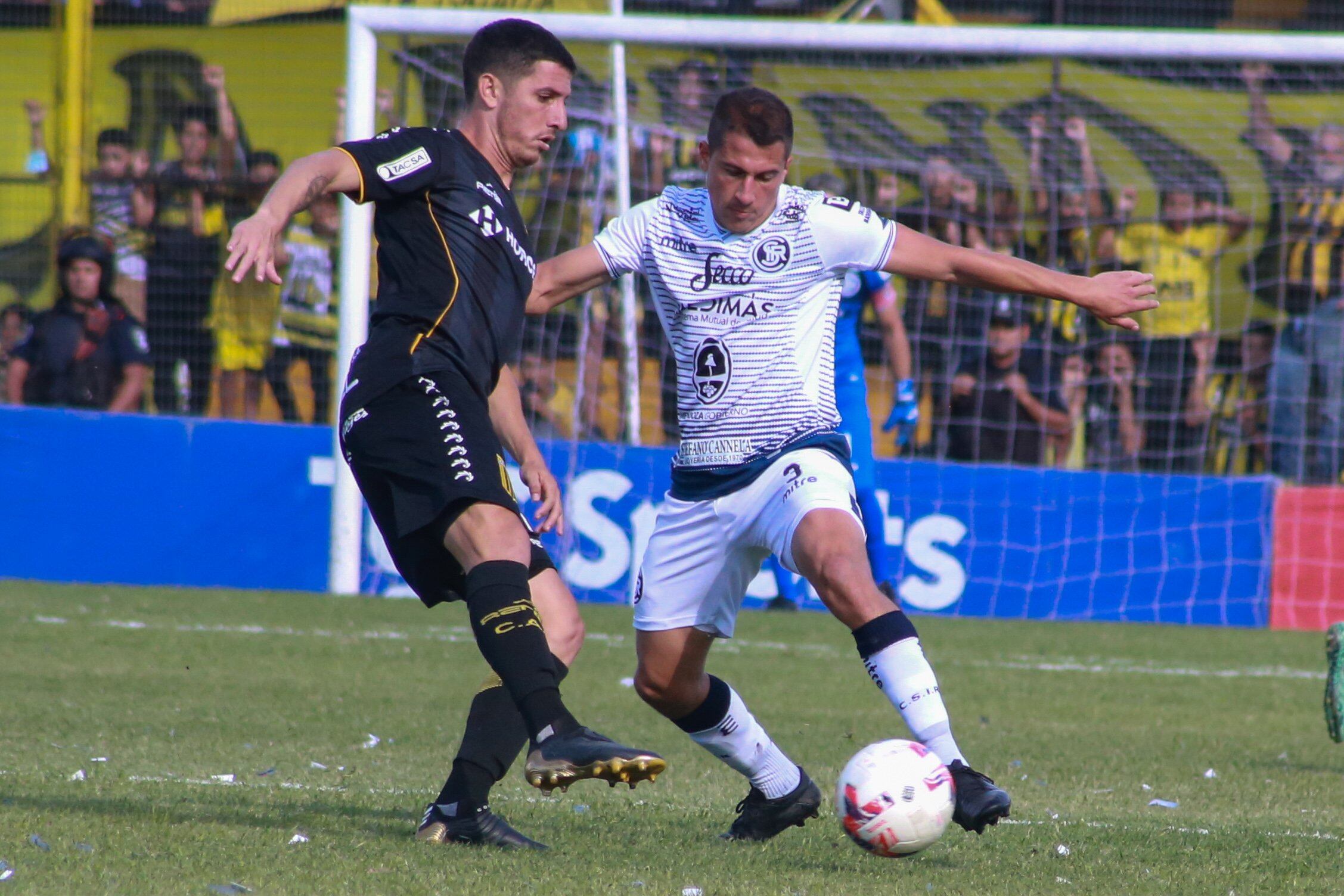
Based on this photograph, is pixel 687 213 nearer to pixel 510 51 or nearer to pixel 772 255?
pixel 772 255

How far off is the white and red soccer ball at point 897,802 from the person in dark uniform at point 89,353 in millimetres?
9718

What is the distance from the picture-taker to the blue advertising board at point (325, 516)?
37.7 feet

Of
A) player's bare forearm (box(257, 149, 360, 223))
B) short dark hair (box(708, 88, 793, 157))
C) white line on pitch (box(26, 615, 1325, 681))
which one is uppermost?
short dark hair (box(708, 88, 793, 157))

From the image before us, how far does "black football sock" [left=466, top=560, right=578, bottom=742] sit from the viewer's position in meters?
3.71

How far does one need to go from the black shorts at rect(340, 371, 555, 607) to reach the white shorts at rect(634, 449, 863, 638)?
64cm

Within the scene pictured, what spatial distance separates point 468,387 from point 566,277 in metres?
0.69

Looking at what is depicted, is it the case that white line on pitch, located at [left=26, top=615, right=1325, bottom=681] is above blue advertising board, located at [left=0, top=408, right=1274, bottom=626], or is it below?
below

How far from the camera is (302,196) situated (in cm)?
377

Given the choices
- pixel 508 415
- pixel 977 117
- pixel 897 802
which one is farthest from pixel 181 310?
pixel 897 802

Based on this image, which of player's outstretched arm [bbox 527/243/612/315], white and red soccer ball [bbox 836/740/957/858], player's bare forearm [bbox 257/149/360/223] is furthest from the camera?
player's outstretched arm [bbox 527/243/612/315]

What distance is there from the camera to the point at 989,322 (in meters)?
12.5

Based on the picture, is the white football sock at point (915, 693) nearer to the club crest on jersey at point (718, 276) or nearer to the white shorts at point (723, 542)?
the white shorts at point (723, 542)

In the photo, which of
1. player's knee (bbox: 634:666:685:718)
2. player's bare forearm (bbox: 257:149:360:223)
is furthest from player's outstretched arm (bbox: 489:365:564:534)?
player's bare forearm (bbox: 257:149:360:223)

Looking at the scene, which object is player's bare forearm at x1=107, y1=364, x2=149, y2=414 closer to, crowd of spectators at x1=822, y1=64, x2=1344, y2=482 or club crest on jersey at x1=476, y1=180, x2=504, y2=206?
crowd of spectators at x1=822, y1=64, x2=1344, y2=482
